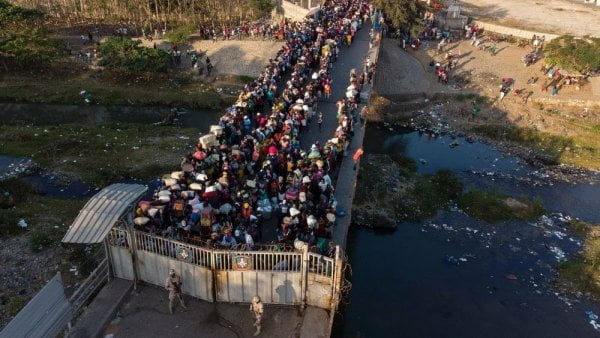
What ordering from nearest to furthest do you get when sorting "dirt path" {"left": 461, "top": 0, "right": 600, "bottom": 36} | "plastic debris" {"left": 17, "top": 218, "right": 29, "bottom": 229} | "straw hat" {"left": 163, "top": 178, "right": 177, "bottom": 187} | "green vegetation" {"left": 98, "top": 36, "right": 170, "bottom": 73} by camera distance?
1. "straw hat" {"left": 163, "top": 178, "right": 177, "bottom": 187}
2. "plastic debris" {"left": 17, "top": 218, "right": 29, "bottom": 229}
3. "green vegetation" {"left": 98, "top": 36, "right": 170, "bottom": 73}
4. "dirt path" {"left": 461, "top": 0, "right": 600, "bottom": 36}

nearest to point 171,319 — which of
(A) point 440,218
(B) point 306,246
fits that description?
(B) point 306,246

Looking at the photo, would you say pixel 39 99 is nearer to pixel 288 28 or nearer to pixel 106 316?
pixel 288 28

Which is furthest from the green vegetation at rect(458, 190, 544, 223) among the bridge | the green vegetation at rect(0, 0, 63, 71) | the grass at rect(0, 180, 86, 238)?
the green vegetation at rect(0, 0, 63, 71)

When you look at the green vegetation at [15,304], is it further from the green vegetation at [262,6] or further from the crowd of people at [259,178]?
the green vegetation at [262,6]

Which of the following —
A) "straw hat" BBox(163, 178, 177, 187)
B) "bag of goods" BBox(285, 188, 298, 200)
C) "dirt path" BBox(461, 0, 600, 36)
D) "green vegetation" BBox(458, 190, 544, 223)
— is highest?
"dirt path" BBox(461, 0, 600, 36)

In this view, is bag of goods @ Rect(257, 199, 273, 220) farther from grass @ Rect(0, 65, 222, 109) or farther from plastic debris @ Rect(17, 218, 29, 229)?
grass @ Rect(0, 65, 222, 109)
